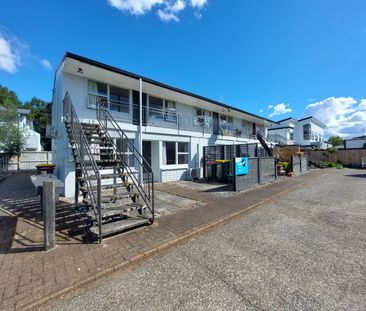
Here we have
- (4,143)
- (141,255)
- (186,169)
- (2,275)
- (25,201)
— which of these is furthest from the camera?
(4,143)

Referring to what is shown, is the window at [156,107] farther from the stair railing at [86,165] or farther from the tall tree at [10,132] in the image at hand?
the tall tree at [10,132]

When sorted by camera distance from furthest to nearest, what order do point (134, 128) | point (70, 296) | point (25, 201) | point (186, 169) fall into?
point (186, 169), point (134, 128), point (25, 201), point (70, 296)

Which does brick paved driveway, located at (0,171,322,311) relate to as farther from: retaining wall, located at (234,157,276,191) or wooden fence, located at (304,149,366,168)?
wooden fence, located at (304,149,366,168)

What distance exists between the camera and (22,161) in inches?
770

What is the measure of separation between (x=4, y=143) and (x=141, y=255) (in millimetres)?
23158

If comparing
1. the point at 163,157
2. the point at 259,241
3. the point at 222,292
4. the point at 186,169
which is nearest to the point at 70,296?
the point at 222,292

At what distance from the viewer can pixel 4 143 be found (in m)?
18.6

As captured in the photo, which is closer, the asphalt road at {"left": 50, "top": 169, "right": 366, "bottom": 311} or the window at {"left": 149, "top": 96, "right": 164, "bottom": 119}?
the asphalt road at {"left": 50, "top": 169, "right": 366, "bottom": 311}

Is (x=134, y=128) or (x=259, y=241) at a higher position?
(x=134, y=128)

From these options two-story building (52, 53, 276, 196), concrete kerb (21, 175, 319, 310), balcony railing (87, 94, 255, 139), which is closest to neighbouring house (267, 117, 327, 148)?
balcony railing (87, 94, 255, 139)

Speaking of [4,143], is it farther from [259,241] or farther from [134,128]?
[259,241]

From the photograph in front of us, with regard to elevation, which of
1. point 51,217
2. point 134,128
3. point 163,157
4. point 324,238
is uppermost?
point 134,128

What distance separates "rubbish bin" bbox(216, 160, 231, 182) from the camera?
36.9 ft

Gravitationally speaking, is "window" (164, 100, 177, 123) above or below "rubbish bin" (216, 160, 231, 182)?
above
